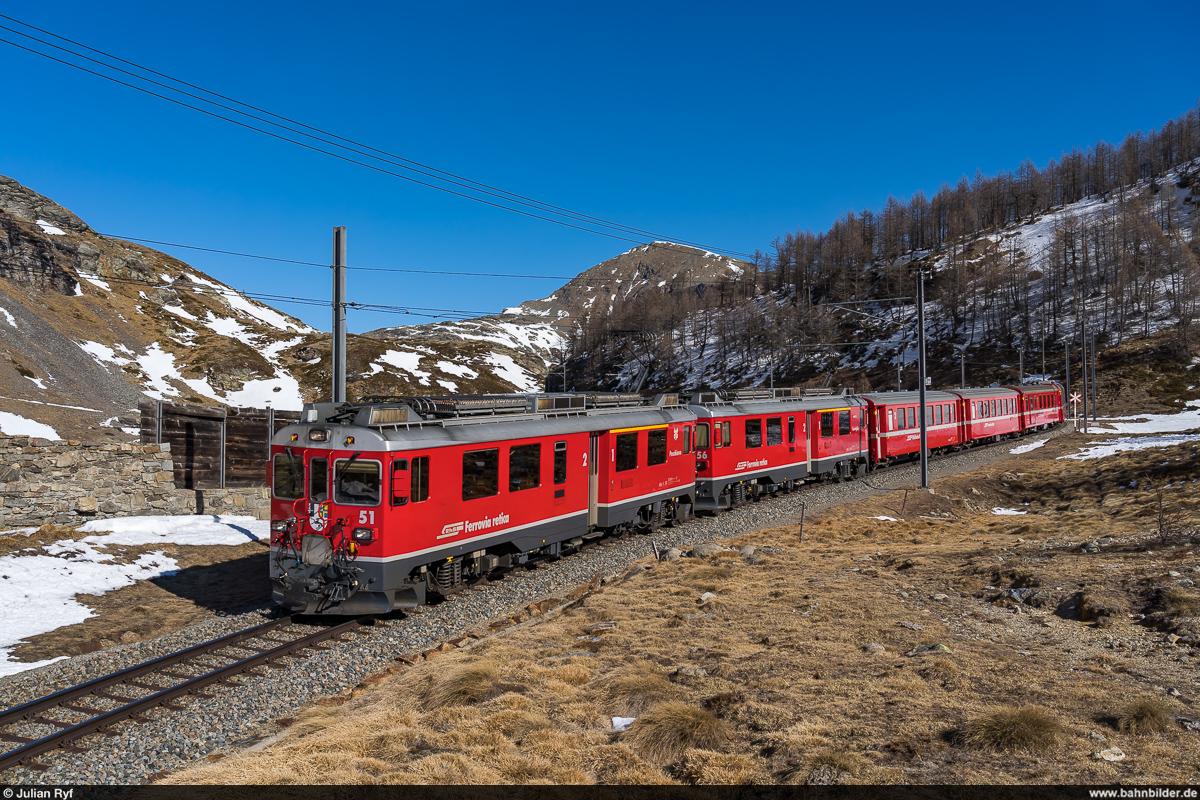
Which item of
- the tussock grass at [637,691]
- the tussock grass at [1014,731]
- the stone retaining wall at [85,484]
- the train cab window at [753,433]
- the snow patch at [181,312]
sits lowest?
the tussock grass at [637,691]

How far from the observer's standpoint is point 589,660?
9000 millimetres

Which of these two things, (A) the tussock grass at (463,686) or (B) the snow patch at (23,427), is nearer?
(A) the tussock grass at (463,686)

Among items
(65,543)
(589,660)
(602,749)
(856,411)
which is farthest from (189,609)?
(856,411)

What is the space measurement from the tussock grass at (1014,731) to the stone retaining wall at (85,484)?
18.7 meters

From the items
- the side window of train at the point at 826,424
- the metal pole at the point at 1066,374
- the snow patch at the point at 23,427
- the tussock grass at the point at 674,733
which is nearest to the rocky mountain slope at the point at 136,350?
the snow patch at the point at 23,427

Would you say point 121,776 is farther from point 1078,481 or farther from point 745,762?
point 1078,481

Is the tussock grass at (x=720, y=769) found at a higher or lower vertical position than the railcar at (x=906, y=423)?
lower

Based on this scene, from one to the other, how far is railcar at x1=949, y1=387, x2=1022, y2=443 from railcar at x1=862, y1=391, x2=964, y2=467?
910mm

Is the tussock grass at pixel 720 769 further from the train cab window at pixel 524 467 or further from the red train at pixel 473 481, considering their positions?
the train cab window at pixel 524 467

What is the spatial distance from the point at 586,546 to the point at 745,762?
460 inches

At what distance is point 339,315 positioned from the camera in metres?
16.0

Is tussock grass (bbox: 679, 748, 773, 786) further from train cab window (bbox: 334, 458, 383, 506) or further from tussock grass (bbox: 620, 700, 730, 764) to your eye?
train cab window (bbox: 334, 458, 383, 506)

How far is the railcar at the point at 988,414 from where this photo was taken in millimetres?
37062

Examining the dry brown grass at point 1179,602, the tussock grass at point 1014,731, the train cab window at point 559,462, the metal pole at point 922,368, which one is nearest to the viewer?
the tussock grass at point 1014,731
